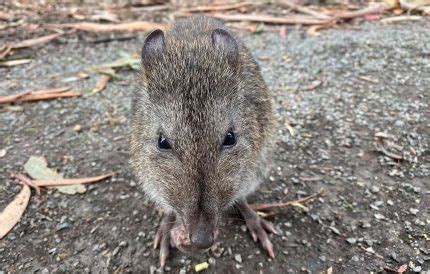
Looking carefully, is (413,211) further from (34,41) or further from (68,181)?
(34,41)

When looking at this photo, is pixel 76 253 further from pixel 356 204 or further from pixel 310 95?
pixel 310 95

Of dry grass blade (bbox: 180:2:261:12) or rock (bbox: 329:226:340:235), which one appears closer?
rock (bbox: 329:226:340:235)

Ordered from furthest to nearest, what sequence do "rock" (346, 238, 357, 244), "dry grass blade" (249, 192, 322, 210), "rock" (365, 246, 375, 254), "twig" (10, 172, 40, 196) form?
1. "twig" (10, 172, 40, 196)
2. "dry grass blade" (249, 192, 322, 210)
3. "rock" (346, 238, 357, 244)
4. "rock" (365, 246, 375, 254)

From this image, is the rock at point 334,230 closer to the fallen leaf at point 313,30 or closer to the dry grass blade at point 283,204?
the dry grass blade at point 283,204

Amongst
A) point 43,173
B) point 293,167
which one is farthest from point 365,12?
point 43,173

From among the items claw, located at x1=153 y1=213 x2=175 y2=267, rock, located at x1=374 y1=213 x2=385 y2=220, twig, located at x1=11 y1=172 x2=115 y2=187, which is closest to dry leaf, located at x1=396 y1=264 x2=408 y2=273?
rock, located at x1=374 y1=213 x2=385 y2=220

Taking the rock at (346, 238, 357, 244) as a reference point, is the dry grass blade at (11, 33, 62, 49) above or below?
above

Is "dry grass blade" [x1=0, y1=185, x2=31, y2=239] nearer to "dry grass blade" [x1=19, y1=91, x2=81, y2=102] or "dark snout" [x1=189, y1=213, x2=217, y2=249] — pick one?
"dry grass blade" [x1=19, y1=91, x2=81, y2=102]
